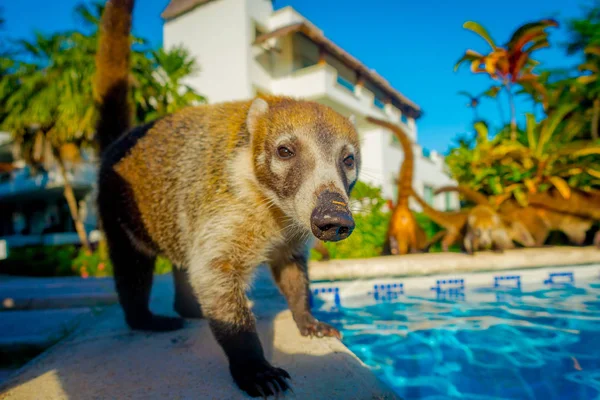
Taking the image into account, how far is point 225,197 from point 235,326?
2.32ft

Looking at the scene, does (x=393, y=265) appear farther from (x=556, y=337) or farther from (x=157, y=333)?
(x=157, y=333)

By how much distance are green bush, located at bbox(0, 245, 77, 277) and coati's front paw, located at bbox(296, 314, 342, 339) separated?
28.8 feet

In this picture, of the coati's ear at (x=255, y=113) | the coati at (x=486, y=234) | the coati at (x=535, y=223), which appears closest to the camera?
the coati's ear at (x=255, y=113)

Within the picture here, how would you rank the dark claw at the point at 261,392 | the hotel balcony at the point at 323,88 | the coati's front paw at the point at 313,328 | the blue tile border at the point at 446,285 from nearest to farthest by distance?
the dark claw at the point at 261,392 < the coati's front paw at the point at 313,328 < the blue tile border at the point at 446,285 < the hotel balcony at the point at 323,88

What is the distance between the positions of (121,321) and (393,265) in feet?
10.6

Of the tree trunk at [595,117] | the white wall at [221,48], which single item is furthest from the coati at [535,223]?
the white wall at [221,48]

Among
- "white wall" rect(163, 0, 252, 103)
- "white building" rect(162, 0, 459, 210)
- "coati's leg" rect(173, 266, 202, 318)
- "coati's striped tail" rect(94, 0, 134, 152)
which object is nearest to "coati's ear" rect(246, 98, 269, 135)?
"coati's striped tail" rect(94, 0, 134, 152)

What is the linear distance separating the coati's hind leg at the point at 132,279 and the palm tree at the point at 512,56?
7.72m

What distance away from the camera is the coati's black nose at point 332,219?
1.55 metres

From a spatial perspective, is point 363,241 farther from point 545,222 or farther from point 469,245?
point 545,222

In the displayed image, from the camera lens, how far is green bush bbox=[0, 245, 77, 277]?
9.59m

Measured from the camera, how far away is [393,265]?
487 cm

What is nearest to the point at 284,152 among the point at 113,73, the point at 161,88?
the point at 113,73

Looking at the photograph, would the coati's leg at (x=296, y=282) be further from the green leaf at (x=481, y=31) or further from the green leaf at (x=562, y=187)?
the green leaf at (x=481, y=31)
